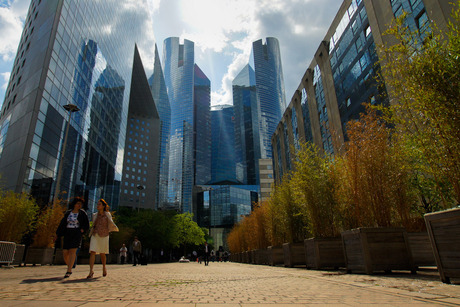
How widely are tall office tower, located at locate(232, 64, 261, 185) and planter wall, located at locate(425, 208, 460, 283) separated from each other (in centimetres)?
12909

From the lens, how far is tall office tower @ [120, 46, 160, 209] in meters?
102

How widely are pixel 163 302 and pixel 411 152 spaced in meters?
6.27

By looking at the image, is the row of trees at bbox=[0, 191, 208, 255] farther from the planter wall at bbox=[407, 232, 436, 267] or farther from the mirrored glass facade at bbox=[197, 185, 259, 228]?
the mirrored glass facade at bbox=[197, 185, 259, 228]

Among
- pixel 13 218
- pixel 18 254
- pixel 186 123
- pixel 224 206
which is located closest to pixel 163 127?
pixel 186 123

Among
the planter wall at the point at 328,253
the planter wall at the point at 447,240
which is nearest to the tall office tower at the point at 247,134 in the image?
the planter wall at the point at 328,253

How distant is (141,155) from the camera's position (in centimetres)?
11006

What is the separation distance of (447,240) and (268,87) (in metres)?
144

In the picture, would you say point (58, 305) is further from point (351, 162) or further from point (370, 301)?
point (351, 162)

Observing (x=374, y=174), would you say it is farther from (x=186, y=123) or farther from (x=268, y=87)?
(x=186, y=123)

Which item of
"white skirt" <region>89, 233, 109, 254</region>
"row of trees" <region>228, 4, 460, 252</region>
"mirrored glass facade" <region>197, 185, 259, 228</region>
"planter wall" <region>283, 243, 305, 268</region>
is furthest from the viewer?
"mirrored glass facade" <region>197, 185, 259, 228</region>

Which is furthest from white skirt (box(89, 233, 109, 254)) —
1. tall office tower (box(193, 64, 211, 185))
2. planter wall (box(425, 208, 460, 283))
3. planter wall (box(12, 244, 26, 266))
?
tall office tower (box(193, 64, 211, 185))

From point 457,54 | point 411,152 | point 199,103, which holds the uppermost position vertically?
point 199,103

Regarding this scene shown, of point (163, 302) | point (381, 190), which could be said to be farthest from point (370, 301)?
point (381, 190)

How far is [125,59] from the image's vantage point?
187 feet
